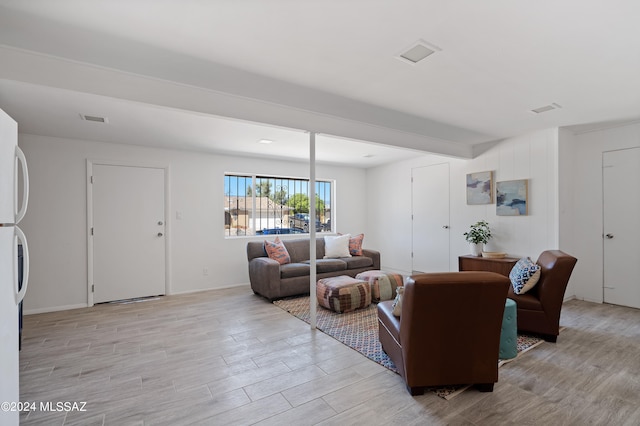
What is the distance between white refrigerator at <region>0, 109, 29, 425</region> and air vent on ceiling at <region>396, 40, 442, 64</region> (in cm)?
231

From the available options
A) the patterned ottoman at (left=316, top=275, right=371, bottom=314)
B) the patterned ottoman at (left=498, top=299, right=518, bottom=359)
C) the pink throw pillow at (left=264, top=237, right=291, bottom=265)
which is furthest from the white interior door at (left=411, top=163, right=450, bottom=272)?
the patterned ottoman at (left=498, top=299, right=518, bottom=359)

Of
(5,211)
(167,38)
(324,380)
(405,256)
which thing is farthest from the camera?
(405,256)

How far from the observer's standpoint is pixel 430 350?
2.06 m

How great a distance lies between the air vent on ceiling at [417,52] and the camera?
2.18m

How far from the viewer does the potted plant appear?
4.76 m

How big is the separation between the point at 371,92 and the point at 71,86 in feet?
8.04

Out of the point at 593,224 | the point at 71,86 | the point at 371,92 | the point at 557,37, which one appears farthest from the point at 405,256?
the point at 71,86

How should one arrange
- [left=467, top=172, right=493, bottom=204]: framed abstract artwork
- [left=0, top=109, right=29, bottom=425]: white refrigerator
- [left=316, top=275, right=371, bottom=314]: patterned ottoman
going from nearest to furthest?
[left=0, top=109, right=29, bottom=425]: white refrigerator
[left=316, top=275, right=371, bottom=314]: patterned ottoman
[left=467, top=172, right=493, bottom=204]: framed abstract artwork

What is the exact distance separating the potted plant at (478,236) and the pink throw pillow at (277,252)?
2.92 m

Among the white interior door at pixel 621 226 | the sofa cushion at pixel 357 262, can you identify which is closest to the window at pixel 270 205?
the sofa cushion at pixel 357 262

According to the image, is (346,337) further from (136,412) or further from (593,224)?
(593,224)

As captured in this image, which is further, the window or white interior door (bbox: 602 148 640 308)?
the window

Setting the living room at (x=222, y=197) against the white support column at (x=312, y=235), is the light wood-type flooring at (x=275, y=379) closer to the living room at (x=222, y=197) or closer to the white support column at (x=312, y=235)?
the white support column at (x=312, y=235)

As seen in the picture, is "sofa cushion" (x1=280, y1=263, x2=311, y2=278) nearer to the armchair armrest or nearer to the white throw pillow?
the armchair armrest
